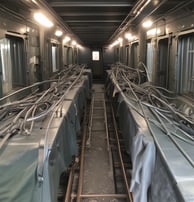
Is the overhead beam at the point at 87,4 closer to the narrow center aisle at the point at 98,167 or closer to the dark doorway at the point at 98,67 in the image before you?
the narrow center aisle at the point at 98,167

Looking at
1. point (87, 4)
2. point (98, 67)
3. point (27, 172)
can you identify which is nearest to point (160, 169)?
point (27, 172)

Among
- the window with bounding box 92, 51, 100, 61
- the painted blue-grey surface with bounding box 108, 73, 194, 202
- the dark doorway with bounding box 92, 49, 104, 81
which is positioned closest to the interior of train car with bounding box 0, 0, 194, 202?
the painted blue-grey surface with bounding box 108, 73, 194, 202

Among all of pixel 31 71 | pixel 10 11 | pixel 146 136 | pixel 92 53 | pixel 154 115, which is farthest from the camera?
pixel 92 53

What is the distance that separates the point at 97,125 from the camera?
774 cm

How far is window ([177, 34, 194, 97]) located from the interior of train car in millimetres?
16

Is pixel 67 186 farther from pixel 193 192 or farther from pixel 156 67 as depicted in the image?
pixel 156 67

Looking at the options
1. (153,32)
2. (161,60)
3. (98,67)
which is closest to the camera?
(161,60)

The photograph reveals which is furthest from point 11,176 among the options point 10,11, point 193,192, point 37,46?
point 37,46

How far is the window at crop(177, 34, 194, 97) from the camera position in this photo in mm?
4617

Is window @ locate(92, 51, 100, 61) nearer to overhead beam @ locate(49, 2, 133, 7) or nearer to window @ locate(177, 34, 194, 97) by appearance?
overhead beam @ locate(49, 2, 133, 7)

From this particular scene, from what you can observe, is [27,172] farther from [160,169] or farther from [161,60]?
[161,60]

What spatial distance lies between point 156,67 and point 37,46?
2.67 metres

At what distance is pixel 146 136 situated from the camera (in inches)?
106

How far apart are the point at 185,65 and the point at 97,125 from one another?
3444mm
